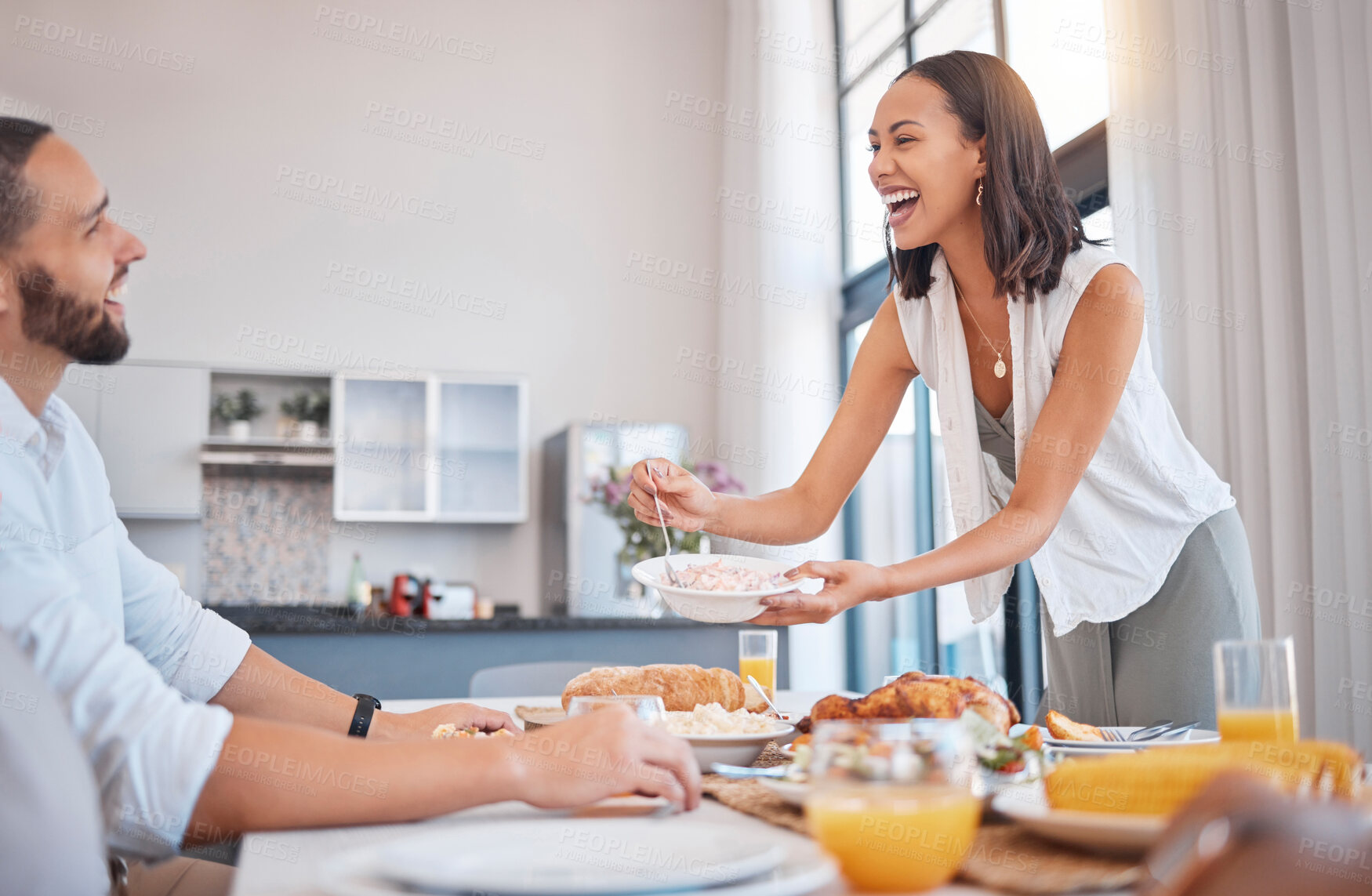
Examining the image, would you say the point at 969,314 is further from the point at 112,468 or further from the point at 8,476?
the point at 112,468

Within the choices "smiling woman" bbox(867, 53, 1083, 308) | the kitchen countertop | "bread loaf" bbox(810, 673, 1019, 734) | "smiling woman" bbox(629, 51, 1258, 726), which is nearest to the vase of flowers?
the kitchen countertop

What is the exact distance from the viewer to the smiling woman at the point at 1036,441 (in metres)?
1.43

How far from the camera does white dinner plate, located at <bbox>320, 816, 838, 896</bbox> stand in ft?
1.78

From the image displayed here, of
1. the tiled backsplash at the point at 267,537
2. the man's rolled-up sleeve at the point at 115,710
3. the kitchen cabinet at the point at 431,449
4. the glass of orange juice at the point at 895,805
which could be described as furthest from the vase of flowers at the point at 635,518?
the glass of orange juice at the point at 895,805

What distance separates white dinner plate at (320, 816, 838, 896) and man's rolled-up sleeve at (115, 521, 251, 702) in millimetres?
793

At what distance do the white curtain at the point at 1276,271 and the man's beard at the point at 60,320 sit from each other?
1963 mm

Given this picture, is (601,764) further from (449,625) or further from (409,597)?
(409,597)

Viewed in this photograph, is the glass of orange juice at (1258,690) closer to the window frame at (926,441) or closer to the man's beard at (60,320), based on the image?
the man's beard at (60,320)

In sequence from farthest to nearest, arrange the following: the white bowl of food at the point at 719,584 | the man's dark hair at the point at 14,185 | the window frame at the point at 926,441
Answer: the window frame at the point at 926,441 < the white bowl of food at the point at 719,584 < the man's dark hair at the point at 14,185

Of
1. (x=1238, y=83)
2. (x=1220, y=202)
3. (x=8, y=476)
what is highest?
(x=1238, y=83)

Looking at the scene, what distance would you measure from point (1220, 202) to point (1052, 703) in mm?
1226

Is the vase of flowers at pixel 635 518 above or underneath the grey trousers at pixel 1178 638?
above

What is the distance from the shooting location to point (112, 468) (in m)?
4.66

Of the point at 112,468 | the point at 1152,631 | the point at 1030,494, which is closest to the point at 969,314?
the point at 1030,494
